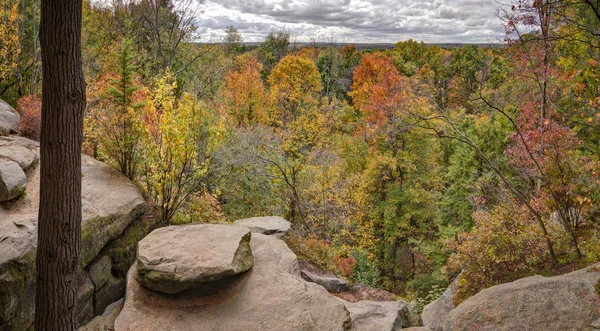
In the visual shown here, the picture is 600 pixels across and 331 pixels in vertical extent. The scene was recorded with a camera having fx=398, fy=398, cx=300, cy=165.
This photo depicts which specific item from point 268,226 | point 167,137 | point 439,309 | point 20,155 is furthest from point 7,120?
point 439,309

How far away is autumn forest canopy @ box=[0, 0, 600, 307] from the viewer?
8656mm

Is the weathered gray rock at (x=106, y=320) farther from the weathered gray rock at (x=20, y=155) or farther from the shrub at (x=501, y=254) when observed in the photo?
the shrub at (x=501, y=254)

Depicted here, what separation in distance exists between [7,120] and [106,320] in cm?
628

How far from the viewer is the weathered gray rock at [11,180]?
6.61m

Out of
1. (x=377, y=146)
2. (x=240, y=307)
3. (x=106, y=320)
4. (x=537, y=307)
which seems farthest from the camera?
(x=377, y=146)

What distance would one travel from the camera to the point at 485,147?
64.6ft

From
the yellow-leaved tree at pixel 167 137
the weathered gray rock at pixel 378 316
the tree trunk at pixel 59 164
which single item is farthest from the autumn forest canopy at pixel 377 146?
the tree trunk at pixel 59 164

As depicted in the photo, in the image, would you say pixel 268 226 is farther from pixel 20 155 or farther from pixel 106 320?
A: pixel 20 155

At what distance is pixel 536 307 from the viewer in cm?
630

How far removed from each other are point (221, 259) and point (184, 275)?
726mm

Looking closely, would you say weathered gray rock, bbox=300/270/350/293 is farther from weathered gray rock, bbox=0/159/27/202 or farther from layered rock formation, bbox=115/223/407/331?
weathered gray rock, bbox=0/159/27/202

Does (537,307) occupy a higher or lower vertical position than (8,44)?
lower

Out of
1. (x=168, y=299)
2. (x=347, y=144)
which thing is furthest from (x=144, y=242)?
(x=347, y=144)

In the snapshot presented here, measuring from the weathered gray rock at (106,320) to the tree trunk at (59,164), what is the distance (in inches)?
91.7
